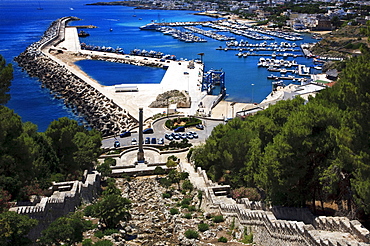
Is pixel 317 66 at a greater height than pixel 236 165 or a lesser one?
lesser

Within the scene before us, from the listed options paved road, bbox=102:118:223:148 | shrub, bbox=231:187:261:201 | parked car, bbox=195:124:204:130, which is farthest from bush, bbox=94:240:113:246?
parked car, bbox=195:124:204:130

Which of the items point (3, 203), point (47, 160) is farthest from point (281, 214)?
point (47, 160)

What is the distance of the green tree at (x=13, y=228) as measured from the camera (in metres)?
16.3

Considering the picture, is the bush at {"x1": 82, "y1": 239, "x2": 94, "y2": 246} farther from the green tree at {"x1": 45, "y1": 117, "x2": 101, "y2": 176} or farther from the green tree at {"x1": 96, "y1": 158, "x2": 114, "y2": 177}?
the green tree at {"x1": 96, "y1": 158, "x2": 114, "y2": 177}

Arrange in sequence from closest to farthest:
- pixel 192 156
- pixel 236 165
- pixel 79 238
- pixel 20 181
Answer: pixel 79 238 → pixel 20 181 → pixel 236 165 → pixel 192 156

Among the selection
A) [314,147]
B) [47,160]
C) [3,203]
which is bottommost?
[47,160]

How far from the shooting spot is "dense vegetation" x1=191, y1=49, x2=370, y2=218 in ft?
53.4

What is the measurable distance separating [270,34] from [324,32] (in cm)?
1998

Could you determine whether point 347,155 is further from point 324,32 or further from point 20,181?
point 324,32

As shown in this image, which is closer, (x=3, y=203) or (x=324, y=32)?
(x=3, y=203)

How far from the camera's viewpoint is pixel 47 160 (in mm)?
30156

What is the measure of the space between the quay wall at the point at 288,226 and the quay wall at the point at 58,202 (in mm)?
8016

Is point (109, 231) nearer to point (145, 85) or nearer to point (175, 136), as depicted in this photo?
point (175, 136)

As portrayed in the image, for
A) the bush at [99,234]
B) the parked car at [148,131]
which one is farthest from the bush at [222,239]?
the parked car at [148,131]
